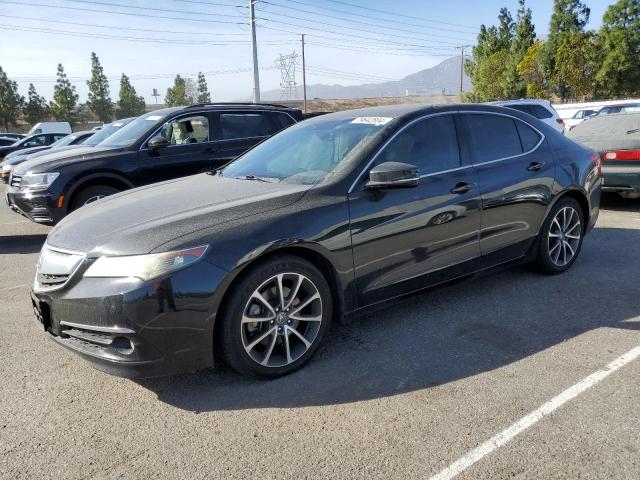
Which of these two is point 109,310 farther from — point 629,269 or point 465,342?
point 629,269

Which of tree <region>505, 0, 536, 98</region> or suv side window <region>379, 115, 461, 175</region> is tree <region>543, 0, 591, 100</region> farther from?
suv side window <region>379, 115, 461, 175</region>

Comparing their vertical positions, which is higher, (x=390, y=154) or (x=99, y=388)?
(x=390, y=154)

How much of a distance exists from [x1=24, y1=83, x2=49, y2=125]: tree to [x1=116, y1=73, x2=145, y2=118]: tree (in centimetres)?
1101

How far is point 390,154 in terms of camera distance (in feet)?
12.0

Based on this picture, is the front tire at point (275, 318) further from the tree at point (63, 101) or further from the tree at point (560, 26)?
the tree at point (63, 101)

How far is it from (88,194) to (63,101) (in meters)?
62.0

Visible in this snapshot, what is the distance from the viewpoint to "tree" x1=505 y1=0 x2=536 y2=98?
3900 cm

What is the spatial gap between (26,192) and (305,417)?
5.79 m

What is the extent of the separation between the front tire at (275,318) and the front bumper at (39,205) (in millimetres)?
→ 4773

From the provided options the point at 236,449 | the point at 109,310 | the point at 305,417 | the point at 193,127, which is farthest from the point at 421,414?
the point at 193,127

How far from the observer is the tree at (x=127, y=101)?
229 ft

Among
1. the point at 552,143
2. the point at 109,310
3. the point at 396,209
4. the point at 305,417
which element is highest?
the point at 552,143

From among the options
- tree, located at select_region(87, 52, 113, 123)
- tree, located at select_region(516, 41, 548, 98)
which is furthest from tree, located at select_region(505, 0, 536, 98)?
tree, located at select_region(87, 52, 113, 123)

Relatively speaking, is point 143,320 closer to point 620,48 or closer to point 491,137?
point 491,137
